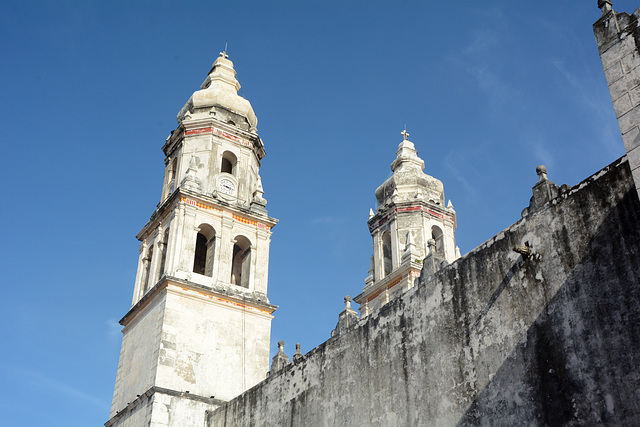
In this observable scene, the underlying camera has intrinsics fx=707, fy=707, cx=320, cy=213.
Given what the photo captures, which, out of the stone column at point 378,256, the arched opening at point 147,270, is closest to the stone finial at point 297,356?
the arched opening at point 147,270

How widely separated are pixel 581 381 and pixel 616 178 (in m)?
2.41

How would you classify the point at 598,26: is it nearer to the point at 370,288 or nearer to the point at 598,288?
the point at 598,288

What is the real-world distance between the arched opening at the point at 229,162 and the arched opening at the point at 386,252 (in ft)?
21.6

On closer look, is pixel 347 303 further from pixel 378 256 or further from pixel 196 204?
pixel 378 256

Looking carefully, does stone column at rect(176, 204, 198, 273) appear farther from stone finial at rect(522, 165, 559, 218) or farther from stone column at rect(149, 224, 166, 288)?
stone finial at rect(522, 165, 559, 218)

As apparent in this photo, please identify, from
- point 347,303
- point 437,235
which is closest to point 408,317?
point 347,303

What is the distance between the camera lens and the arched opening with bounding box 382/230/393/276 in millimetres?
24953

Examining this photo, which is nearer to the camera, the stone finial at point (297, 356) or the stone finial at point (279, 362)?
the stone finial at point (297, 356)

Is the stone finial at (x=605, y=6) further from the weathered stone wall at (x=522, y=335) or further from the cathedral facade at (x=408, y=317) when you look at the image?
the weathered stone wall at (x=522, y=335)

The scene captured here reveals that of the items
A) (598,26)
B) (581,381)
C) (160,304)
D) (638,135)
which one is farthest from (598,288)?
(160,304)

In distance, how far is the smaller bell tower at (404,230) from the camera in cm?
2347

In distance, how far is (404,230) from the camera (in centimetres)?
Result: 2489

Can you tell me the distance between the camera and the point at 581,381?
792 centimetres

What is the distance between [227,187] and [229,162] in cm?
162
